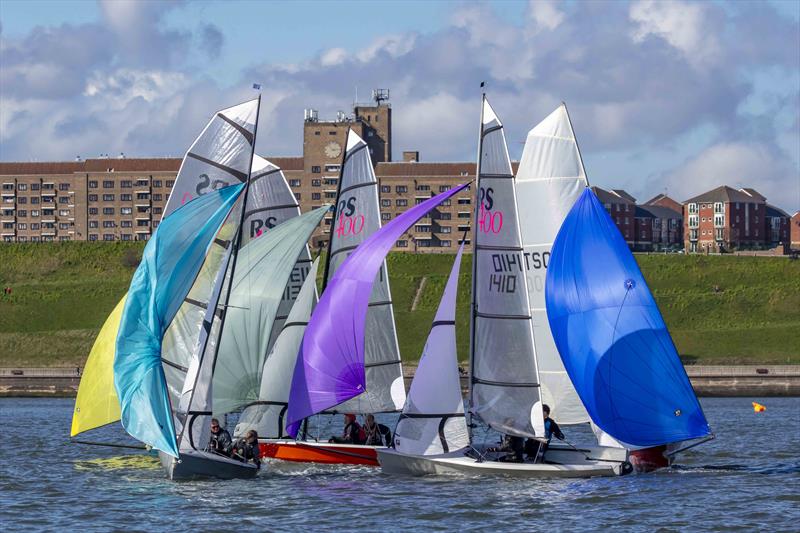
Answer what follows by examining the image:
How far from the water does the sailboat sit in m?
0.64

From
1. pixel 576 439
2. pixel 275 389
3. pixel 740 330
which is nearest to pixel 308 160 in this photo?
pixel 740 330

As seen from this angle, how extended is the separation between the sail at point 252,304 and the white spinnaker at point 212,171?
1696 mm

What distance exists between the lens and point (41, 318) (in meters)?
134

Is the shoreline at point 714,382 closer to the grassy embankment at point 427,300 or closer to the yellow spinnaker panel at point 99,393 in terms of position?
the grassy embankment at point 427,300

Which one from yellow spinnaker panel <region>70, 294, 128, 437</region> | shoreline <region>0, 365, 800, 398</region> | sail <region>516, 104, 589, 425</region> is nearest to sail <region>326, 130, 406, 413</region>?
A: sail <region>516, 104, 589, 425</region>

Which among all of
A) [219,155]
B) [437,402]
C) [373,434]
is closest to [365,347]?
[373,434]

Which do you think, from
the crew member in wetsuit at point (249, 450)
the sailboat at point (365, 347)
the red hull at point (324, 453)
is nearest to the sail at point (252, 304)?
the sailboat at point (365, 347)

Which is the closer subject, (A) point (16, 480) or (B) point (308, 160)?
(A) point (16, 480)

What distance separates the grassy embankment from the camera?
11556 cm

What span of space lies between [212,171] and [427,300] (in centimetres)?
9382

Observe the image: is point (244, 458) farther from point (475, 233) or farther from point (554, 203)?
point (554, 203)

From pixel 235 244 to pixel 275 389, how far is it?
19.3 feet

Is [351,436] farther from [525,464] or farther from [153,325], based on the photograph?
[153,325]

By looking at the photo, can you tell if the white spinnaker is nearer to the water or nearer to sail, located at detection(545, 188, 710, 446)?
the water
